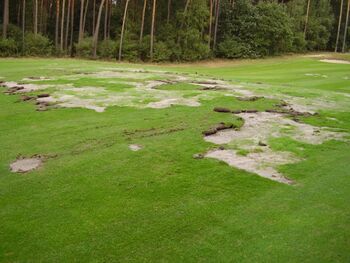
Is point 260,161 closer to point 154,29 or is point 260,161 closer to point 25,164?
point 25,164

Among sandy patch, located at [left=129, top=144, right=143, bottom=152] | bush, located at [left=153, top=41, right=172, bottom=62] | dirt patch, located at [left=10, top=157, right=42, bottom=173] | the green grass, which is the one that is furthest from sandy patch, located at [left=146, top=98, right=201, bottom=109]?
bush, located at [left=153, top=41, right=172, bottom=62]

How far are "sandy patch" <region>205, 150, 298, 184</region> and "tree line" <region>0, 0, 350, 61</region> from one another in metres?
37.8

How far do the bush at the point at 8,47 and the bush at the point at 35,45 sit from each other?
117 cm

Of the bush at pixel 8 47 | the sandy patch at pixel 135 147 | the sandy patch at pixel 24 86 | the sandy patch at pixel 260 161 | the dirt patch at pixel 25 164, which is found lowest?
the dirt patch at pixel 25 164

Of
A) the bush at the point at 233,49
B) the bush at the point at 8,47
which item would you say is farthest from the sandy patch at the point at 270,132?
the bush at the point at 233,49

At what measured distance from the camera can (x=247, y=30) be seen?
56.3 m

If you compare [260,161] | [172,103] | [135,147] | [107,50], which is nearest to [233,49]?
[107,50]

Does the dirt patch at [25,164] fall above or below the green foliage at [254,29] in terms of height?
below

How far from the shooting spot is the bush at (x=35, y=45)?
44656mm

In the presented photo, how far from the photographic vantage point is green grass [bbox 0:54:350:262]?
6.41 metres

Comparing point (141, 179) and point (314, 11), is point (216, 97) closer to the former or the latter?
point (141, 179)

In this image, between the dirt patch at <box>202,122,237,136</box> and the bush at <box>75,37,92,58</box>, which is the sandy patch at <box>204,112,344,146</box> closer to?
the dirt patch at <box>202,122,237,136</box>

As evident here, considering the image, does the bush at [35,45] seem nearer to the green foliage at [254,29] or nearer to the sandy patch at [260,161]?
the green foliage at [254,29]

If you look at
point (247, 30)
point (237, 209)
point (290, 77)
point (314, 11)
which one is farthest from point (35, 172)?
point (314, 11)
